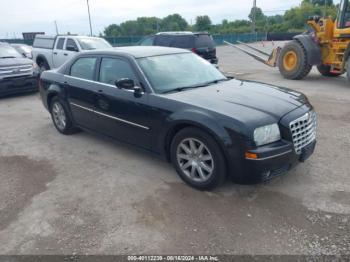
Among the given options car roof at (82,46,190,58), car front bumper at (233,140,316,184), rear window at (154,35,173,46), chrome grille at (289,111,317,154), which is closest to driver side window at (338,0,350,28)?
rear window at (154,35,173,46)

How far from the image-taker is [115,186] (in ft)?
12.9

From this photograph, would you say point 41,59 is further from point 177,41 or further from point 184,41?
point 184,41

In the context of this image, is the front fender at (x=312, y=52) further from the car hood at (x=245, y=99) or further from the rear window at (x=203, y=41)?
the car hood at (x=245, y=99)

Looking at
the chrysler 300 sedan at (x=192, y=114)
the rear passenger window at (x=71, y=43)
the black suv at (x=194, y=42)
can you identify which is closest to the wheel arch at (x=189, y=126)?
the chrysler 300 sedan at (x=192, y=114)

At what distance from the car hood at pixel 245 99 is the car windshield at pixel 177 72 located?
204 millimetres

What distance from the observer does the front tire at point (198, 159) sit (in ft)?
11.2

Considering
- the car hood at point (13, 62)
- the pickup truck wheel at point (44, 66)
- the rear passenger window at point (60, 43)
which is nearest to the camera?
the car hood at point (13, 62)

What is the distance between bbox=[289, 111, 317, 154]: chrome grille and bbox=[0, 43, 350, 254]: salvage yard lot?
543 mm

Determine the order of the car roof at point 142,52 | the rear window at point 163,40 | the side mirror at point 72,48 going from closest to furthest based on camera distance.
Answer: the car roof at point 142,52
the side mirror at point 72,48
the rear window at point 163,40

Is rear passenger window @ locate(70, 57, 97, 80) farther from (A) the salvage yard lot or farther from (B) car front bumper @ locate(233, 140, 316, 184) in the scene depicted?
(B) car front bumper @ locate(233, 140, 316, 184)

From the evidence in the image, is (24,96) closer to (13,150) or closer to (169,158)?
(13,150)

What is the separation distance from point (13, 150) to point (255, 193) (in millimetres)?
4021

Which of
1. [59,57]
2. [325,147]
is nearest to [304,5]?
[59,57]

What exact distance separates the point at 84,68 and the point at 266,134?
3.26m
